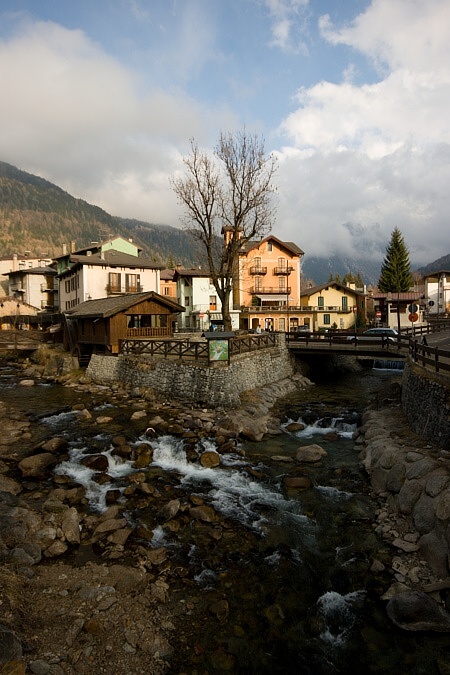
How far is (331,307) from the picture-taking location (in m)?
61.6

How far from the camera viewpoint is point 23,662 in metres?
6.16

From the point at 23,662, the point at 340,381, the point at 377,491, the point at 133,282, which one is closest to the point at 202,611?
the point at 23,662

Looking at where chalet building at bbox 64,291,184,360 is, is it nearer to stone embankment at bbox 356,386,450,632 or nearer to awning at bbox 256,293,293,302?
stone embankment at bbox 356,386,450,632

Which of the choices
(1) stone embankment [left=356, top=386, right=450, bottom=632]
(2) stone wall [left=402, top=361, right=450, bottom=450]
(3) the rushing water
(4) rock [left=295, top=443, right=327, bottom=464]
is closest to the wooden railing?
(3) the rushing water

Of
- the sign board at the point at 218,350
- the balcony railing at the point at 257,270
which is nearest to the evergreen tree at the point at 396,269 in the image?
the balcony railing at the point at 257,270

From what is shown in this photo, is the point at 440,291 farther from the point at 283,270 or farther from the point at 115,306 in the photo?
the point at 115,306

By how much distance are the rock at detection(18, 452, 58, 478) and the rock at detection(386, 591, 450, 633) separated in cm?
1196

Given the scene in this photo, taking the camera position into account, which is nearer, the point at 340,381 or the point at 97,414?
the point at 97,414

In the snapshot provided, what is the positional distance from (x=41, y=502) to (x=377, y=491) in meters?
11.2

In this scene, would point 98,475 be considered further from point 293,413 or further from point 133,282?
point 133,282

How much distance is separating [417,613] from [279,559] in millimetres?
3237

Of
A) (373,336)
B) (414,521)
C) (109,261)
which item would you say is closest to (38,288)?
(109,261)

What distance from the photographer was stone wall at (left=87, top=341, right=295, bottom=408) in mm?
23156

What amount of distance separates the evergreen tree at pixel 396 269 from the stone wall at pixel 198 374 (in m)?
49.9
